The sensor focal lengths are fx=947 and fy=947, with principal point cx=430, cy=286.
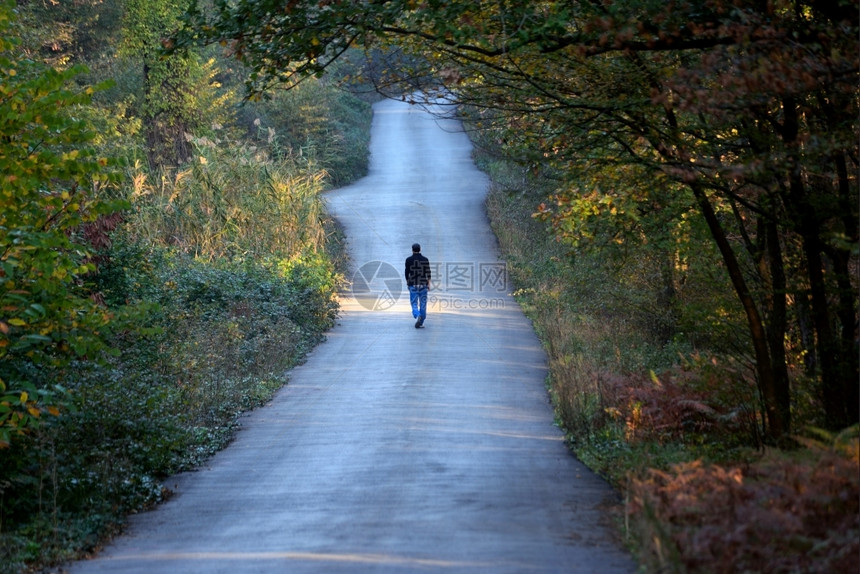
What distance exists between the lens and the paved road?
7297mm

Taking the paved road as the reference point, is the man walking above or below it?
above

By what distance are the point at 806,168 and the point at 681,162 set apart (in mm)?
1086

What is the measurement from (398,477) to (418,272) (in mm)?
10528

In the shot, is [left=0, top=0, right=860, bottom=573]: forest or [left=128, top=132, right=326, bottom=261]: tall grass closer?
[left=0, top=0, right=860, bottom=573]: forest

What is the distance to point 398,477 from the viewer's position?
32.5 feet

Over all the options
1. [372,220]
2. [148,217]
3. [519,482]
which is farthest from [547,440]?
[372,220]

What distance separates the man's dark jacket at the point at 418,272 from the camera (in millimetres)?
20184

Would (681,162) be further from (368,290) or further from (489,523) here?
(368,290)

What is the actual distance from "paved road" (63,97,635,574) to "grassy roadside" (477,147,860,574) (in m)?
0.52

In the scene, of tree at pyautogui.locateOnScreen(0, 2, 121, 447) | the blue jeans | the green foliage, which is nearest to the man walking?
the blue jeans

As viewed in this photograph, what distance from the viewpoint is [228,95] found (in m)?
34.0
